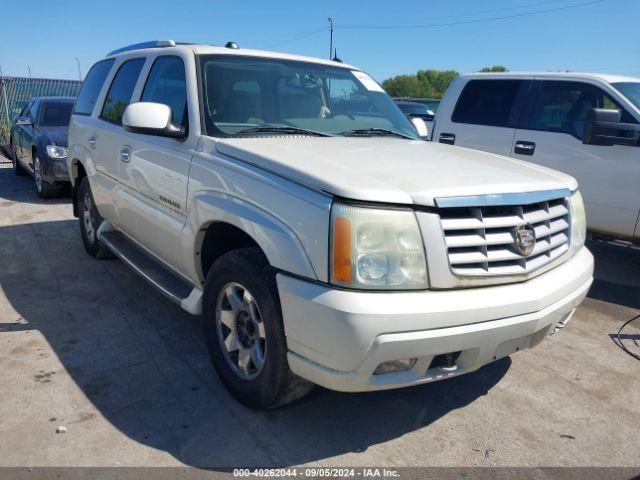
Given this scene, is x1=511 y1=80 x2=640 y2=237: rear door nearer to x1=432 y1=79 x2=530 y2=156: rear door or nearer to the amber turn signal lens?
x1=432 y1=79 x2=530 y2=156: rear door

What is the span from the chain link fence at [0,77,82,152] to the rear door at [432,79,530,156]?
1245 centimetres

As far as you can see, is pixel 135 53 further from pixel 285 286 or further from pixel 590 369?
pixel 590 369

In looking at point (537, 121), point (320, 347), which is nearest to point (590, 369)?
point (320, 347)

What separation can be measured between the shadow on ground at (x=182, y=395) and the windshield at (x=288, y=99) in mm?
1494

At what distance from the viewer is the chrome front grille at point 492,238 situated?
2.30 meters

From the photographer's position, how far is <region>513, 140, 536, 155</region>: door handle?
5.75 m

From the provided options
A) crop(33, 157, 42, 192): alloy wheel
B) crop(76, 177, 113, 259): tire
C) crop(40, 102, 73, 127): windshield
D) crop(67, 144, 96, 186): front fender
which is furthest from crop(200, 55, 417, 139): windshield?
crop(40, 102, 73, 127): windshield

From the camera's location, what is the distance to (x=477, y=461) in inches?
99.8

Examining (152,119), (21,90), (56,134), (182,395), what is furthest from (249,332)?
(21,90)

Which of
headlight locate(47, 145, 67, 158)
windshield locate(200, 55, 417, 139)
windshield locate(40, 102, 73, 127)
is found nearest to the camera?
windshield locate(200, 55, 417, 139)

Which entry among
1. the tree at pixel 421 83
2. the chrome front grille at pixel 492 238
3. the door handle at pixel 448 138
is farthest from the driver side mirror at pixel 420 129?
the tree at pixel 421 83

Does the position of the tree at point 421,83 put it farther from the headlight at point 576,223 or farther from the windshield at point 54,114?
the headlight at point 576,223

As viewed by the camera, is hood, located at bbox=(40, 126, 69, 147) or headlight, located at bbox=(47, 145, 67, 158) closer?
headlight, located at bbox=(47, 145, 67, 158)

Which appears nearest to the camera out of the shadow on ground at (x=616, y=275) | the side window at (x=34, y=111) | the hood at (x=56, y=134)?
the shadow on ground at (x=616, y=275)
